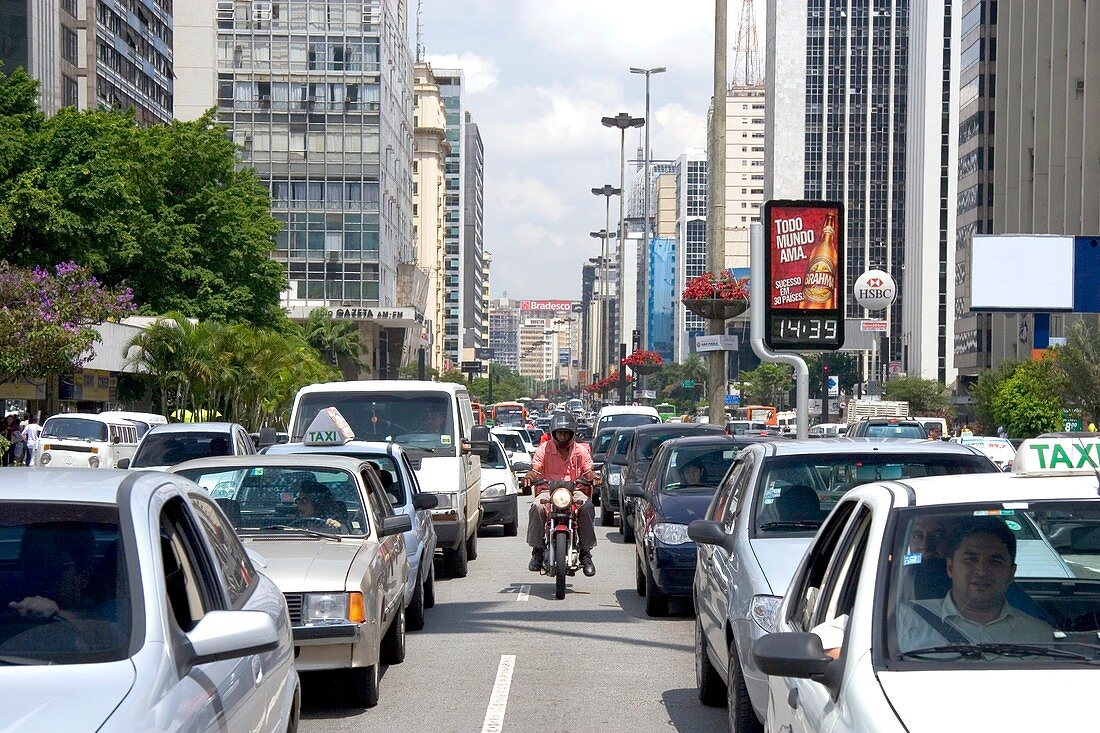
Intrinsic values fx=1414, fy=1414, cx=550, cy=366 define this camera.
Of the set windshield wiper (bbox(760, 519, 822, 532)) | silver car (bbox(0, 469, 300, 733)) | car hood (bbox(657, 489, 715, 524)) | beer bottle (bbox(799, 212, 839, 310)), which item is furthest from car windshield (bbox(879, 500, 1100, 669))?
beer bottle (bbox(799, 212, 839, 310))

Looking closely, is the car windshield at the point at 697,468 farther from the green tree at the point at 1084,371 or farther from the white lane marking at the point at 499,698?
the green tree at the point at 1084,371

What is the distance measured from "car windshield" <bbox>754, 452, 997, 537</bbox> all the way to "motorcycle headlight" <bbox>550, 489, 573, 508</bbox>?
5.41 meters

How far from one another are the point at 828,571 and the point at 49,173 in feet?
129

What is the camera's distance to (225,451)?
846 inches

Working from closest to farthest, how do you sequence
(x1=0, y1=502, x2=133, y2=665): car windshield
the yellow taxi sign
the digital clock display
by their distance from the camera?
(x1=0, y1=502, x2=133, y2=665): car windshield
the yellow taxi sign
the digital clock display

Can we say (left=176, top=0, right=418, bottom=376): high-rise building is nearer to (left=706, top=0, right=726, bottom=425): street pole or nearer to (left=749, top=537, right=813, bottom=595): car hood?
(left=706, top=0, right=726, bottom=425): street pole

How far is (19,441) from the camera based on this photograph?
114 feet

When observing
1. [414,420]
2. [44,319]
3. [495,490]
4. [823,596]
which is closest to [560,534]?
[414,420]

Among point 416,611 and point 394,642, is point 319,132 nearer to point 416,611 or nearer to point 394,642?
point 416,611

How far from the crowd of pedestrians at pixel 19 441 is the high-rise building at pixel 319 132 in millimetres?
48294

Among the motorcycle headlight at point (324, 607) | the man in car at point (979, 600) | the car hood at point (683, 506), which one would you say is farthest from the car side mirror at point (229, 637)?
the car hood at point (683, 506)

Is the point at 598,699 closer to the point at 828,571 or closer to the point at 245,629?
the point at 828,571

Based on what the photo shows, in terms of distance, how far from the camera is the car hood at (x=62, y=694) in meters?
3.53

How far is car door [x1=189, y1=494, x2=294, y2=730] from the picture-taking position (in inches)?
204
